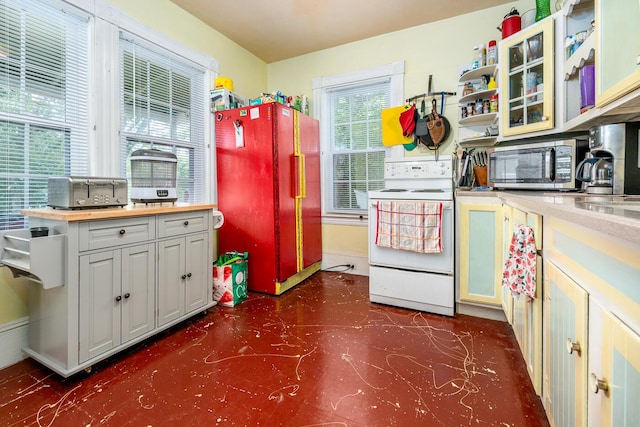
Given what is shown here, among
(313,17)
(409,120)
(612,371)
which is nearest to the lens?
(612,371)

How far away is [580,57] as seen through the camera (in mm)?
1815

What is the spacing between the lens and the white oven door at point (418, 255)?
7.90ft

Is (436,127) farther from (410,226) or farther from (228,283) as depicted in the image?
(228,283)

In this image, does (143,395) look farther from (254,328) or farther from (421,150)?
(421,150)

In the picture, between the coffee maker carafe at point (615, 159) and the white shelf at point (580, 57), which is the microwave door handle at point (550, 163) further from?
the white shelf at point (580, 57)

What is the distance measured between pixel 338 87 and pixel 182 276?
2729 mm

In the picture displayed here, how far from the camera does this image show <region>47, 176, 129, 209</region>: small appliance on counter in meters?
1.74

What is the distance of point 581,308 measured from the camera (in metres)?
0.85

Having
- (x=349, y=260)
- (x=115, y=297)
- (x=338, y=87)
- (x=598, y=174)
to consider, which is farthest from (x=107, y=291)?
(x=338, y=87)

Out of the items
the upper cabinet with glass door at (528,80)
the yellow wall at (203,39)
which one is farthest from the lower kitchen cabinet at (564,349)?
the yellow wall at (203,39)

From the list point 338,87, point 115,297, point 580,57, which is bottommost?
point 115,297

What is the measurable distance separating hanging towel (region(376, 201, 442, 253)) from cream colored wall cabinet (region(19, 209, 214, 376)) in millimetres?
1596

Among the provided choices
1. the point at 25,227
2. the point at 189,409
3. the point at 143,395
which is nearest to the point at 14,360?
the point at 25,227

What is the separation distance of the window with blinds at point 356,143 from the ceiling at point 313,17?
1.89 ft
